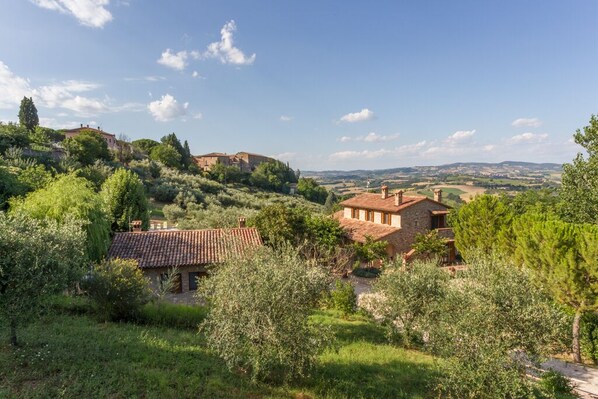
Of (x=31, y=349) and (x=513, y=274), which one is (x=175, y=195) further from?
(x=513, y=274)

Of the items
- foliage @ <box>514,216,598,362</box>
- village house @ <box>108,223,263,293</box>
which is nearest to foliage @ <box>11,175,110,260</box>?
village house @ <box>108,223,263,293</box>

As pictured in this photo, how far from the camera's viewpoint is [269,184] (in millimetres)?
100500

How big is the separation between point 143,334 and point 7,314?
4.60 meters

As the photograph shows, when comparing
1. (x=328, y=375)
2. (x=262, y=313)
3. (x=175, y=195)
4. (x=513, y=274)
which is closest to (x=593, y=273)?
(x=513, y=274)

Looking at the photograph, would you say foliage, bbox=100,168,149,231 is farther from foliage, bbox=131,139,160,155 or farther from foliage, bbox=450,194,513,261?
foliage, bbox=131,139,160,155

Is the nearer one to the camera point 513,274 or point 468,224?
point 513,274

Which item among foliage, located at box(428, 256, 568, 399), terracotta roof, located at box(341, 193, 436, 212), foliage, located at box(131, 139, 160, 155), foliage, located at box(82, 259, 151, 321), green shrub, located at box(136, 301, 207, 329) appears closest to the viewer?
foliage, located at box(428, 256, 568, 399)

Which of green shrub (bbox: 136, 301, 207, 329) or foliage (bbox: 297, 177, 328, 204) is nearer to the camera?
green shrub (bbox: 136, 301, 207, 329)

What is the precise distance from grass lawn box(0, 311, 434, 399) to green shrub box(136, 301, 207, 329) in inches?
35.5

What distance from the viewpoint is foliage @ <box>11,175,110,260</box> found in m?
17.3

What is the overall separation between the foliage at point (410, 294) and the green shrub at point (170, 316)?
7.95 m

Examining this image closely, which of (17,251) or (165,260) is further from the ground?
(17,251)

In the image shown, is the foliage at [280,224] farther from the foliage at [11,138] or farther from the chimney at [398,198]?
the foliage at [11,138]

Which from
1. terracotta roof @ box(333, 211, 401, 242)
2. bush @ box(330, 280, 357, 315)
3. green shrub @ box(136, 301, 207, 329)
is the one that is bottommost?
bush @ box(330, 280, 357, 315)
